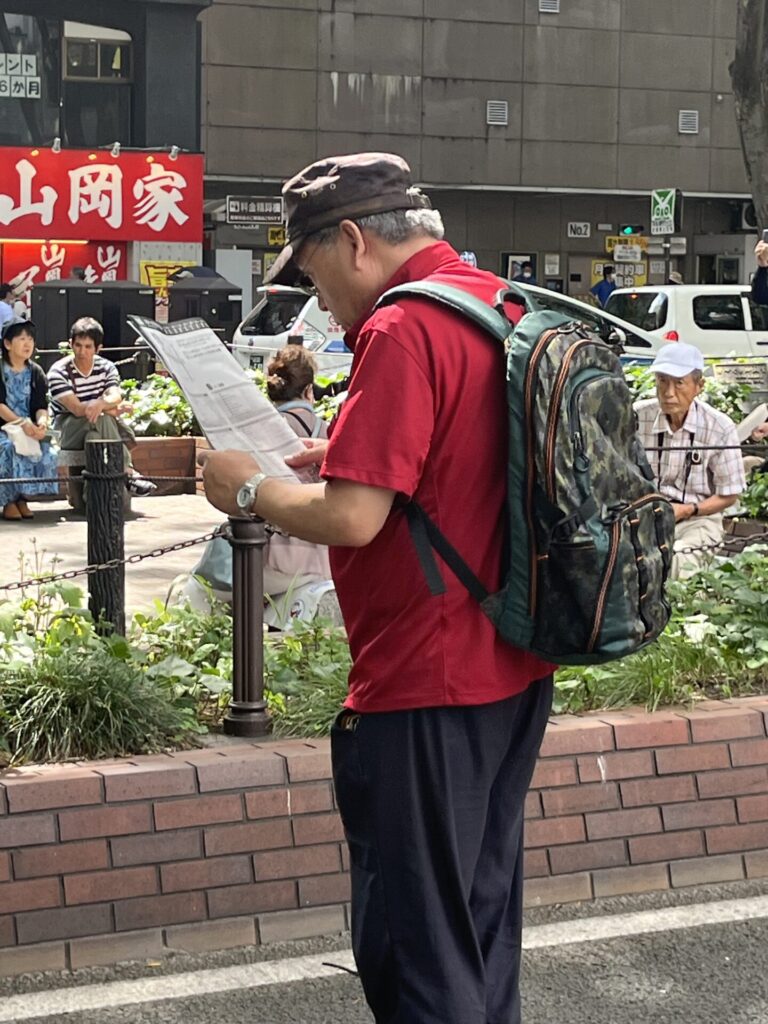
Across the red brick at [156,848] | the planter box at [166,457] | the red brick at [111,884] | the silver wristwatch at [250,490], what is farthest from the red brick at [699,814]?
the planter box at [166,457]

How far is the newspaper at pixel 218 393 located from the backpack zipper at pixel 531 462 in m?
0.53

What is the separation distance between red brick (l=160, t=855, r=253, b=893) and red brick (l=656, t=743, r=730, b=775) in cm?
127

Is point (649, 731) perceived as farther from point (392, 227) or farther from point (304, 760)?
point (392, 227)

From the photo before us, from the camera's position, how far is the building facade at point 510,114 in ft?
123

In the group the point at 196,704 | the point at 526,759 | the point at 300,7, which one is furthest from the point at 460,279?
the point at 300,7

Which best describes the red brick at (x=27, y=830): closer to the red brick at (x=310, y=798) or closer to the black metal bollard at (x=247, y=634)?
the red brick at (x=310, y=798)

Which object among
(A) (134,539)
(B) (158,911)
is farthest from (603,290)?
(B) (158,911)

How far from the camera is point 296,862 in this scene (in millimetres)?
4715

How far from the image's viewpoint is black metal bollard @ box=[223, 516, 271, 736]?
5188mm

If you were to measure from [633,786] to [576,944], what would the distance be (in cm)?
61

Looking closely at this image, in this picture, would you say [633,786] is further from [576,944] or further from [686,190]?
[686,190]

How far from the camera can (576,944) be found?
4.64 metres

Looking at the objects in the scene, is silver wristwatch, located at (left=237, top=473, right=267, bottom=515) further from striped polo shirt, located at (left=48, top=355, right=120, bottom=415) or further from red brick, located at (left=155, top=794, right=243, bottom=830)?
striped polo shirt, located at (left=48, top=355, right=120, bottom=415)

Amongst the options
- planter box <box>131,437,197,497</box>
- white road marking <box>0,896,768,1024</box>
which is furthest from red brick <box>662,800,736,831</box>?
planter box <box>131,437,197,497</box>
